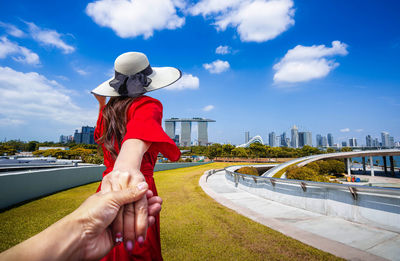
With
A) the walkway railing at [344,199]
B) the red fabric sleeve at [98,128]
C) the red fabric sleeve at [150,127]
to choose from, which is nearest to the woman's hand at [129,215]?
the red fabric sleeve at [150,127]

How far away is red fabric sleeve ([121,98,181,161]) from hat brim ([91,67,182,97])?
26 centimetres

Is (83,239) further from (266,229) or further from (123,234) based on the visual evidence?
(266,229)

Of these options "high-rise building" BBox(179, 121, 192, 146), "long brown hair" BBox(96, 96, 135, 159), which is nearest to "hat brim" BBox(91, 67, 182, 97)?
"long brown hair" BBox(96, 96, 135, 159)

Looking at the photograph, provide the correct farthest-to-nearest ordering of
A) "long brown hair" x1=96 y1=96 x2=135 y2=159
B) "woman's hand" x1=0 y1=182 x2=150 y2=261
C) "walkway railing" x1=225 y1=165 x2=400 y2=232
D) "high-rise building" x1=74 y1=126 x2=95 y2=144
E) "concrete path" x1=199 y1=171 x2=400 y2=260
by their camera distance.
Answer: "high-rise building" x1=74 y1=126 x2=95 y2=144
"walkway railing" x1=225 y1=165 x2=400 y2=232
"concrete path" x1=199 y1=171 x2=400 y2=260
"long brown hair" x1=96 y1=96 x2=135 y2=159
"woman's hand" x1=0 y1=182 x2=150 y2=261

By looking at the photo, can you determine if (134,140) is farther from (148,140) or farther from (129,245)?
(129,245)

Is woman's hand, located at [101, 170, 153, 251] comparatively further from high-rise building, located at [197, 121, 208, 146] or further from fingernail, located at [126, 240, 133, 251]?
high-rise building, located at [197, 121, 208, 146]

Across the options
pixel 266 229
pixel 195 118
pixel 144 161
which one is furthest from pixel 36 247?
pixel 195 118

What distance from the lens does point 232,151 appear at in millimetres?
49312

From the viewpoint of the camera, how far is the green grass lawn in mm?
3440

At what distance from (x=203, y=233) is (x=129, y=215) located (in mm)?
4162

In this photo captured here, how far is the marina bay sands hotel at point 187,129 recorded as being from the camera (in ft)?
540

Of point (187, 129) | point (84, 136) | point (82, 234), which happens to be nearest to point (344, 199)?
point (82, 234)

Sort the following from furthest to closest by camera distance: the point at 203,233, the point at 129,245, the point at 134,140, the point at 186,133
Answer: the point at 186,133
the point at 203,233
the point at 134,140
the point at 129,245

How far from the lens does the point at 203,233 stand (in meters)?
4.38
